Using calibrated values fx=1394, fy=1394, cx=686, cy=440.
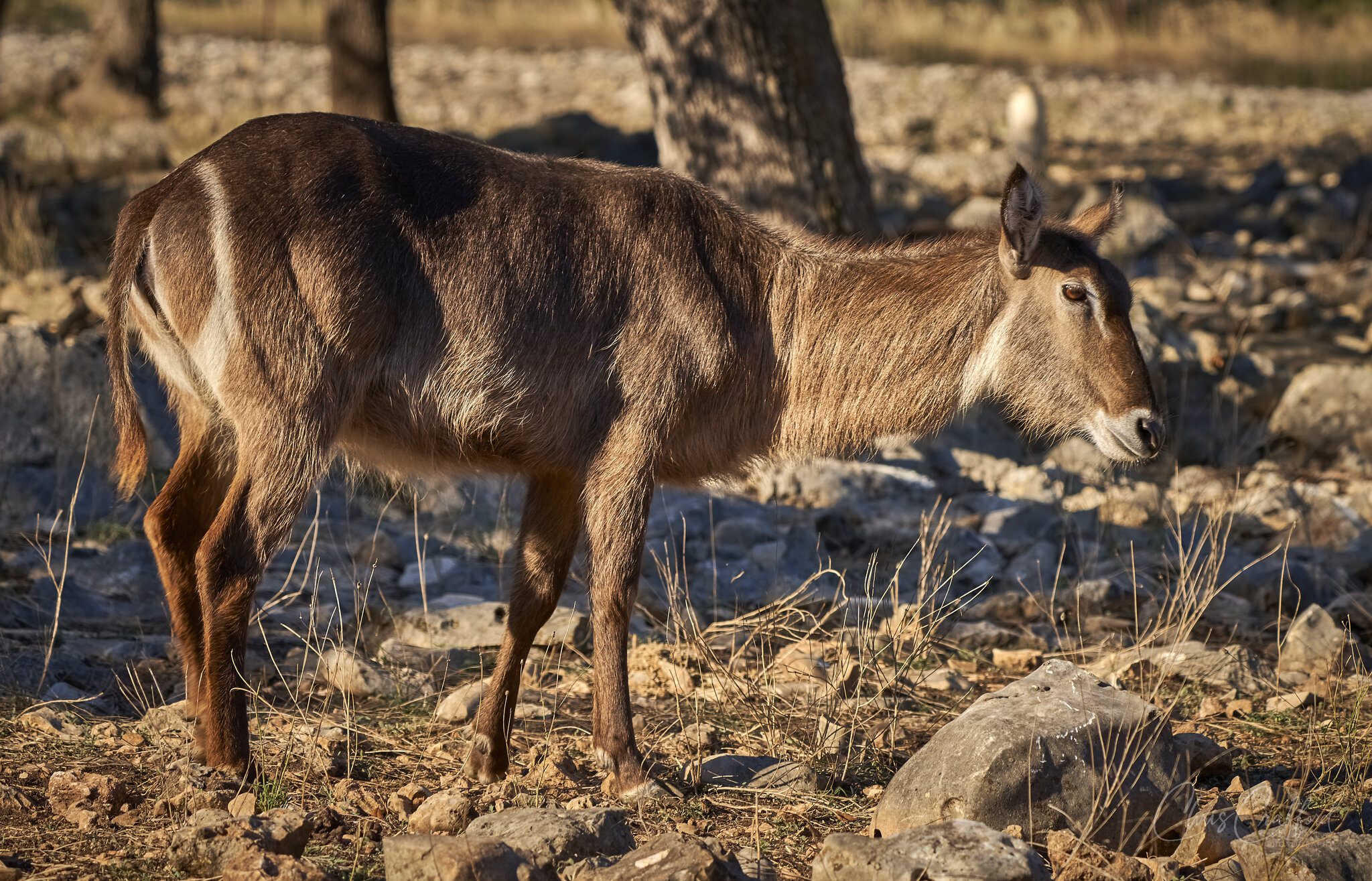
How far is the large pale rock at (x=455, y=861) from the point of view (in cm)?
365

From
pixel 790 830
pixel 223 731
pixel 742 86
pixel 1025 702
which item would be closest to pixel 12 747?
pixel 223 731

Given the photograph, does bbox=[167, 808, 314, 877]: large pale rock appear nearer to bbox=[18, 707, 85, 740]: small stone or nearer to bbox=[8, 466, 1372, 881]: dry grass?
bbox=[8, 466, 1372, 881]: dry grass

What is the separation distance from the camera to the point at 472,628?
20.8ft

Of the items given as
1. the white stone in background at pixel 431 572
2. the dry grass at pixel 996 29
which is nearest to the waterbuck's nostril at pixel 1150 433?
the white stone in background at pixel 431 572

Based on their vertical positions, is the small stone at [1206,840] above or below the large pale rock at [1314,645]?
above

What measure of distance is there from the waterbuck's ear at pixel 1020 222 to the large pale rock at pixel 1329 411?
193 inches

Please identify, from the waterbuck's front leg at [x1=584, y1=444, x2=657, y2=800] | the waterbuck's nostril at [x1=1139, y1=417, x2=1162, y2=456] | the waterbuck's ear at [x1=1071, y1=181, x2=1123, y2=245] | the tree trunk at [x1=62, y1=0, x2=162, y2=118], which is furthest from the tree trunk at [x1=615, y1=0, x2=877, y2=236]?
the tree trunk at [x1=62, y1=0, x2=162, y2=118]

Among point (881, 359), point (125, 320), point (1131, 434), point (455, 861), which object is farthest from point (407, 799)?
point (1131, 434)

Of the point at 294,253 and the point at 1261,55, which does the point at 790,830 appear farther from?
the point at 1261,55

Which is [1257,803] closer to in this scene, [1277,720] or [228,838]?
[1277,720]

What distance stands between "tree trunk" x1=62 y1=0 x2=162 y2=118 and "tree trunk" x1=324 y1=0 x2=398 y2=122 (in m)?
4.55

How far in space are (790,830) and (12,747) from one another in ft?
8.73

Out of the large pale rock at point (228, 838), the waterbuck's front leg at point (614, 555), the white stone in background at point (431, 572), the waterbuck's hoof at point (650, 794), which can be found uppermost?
the waterbuck's front leg at point (614, 555)

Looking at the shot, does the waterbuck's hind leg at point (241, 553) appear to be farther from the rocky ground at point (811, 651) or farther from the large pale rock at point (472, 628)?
the large pale rock at point (472, 628)
